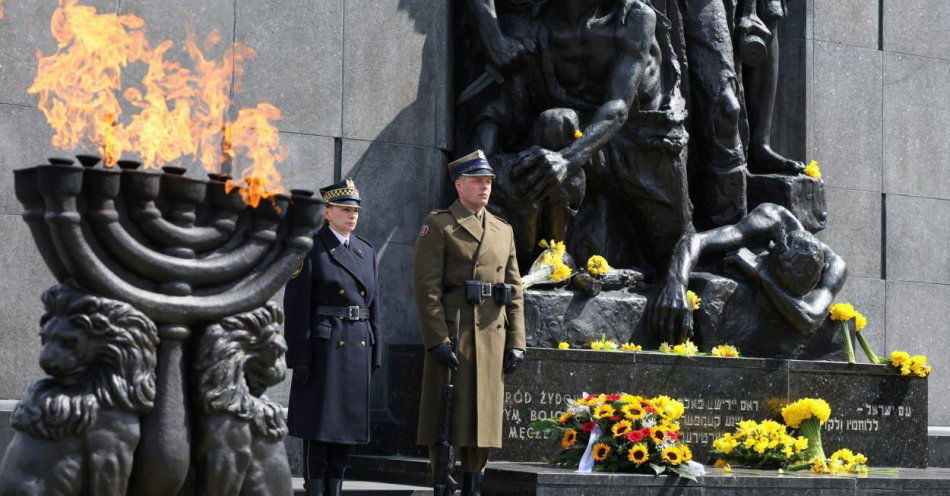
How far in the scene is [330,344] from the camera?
24.3ft

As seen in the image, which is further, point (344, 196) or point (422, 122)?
point (422, 122)

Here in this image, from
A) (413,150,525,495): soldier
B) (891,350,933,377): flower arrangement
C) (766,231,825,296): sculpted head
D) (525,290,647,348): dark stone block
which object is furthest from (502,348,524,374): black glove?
(891,350,933,377): flower arrangement

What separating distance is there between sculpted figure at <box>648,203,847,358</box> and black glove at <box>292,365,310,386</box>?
4057mm

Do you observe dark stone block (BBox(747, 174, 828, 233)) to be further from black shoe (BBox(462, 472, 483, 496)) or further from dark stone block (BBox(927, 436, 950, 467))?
black shoe (BBox(462, 472, 483, 496))

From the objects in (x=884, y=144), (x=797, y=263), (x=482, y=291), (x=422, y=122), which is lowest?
(x=482, y=291)

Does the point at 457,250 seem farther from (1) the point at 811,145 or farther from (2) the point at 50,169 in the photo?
(1) the point at 811,145

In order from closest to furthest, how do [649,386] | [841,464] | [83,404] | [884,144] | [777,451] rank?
[83,404] < [777,451] < [841,464] < [649,386] < [884,144]

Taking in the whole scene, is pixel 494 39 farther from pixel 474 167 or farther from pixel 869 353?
pixel 869 353

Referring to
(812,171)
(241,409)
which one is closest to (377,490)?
(241,409)

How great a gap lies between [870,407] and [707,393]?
5.11 ft

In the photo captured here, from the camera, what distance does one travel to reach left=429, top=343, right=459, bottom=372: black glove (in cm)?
762

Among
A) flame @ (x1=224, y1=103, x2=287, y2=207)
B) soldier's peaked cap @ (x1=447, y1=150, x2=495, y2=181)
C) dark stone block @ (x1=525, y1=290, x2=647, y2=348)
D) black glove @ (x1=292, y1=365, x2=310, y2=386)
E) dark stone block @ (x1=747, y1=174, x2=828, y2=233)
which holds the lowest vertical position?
black glove @ (x1=292, y1=365, x2=310, y2=386)

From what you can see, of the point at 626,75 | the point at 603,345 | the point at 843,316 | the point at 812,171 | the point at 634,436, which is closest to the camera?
the point at 634,436

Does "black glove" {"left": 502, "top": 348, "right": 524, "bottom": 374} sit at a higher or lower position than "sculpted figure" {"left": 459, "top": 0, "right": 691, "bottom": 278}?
lower
